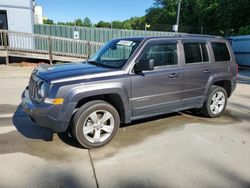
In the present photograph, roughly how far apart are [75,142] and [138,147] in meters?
1.08

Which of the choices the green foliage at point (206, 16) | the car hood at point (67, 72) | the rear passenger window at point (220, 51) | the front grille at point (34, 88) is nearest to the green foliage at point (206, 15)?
the green foliage at point (206, 16)

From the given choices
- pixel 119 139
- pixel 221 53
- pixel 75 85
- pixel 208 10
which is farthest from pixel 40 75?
pixel 208 10

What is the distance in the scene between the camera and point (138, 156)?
3.75m

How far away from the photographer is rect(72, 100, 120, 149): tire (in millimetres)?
3809

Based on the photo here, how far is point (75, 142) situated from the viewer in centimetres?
420

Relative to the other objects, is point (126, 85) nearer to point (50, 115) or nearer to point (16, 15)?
point (50, 115)

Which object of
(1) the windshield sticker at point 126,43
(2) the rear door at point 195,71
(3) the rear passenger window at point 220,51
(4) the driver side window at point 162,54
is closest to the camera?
(4) the driver side window at point 162,54

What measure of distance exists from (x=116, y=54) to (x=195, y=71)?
64.0 inches

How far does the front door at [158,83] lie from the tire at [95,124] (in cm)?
46

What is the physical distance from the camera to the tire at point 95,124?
12.5 feet

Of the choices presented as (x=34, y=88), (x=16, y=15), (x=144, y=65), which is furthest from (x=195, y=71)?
(x=16, y=15)

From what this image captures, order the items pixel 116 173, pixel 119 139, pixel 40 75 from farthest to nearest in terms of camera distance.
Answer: pixel 119 139 < pixel 40 75 < pixel 116 173

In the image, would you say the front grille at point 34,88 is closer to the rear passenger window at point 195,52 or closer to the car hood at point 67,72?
the car hood at point 67,72

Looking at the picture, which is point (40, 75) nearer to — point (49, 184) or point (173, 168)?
point (49, 184)
